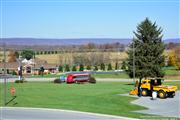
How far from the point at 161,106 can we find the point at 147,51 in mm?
27256

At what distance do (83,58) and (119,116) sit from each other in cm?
8723

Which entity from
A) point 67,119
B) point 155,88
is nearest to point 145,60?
point 155,88

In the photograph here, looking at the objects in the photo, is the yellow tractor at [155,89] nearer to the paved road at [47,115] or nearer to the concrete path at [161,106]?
the concrete path at [161,106]

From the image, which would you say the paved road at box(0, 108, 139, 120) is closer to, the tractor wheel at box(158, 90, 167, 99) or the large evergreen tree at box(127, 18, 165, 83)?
the tractor wheel at box(158, 90, 167, 99)

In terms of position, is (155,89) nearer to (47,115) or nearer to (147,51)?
(47,115)

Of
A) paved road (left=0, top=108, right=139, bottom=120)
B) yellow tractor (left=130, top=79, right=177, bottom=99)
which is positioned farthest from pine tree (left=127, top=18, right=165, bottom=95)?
paved road (left=0, top=108, right=139, bottom=120)

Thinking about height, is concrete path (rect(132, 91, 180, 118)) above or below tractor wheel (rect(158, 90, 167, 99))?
below

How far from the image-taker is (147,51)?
56.8 meters

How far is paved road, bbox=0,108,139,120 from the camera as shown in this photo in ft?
72.6

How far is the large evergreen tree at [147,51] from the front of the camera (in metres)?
56.1

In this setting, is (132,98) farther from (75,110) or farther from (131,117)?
(131,117)

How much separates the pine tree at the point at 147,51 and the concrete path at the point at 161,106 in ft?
65.9

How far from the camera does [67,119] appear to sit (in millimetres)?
21734

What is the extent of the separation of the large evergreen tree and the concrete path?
2010cm
